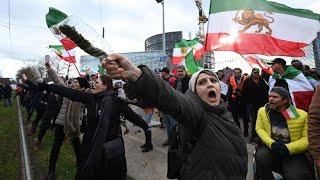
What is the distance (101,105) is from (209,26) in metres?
2.91

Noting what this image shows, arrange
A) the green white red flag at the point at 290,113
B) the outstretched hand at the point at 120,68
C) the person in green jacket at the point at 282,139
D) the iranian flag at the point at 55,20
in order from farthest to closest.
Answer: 1. the green white red flag at the point at 290,113
2. the person in green jacket at the point at 282,139
3. the iranian flag at the point at 55,20
4. the outstretched hand at the point at 120,68

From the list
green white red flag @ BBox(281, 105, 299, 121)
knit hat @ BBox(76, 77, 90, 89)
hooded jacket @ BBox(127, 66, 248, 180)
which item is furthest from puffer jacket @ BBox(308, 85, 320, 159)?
knit hat @ BBox(76, 77, 90, 89)

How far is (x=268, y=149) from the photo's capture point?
4852mm

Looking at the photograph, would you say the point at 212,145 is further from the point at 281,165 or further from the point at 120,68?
the point at 281,165

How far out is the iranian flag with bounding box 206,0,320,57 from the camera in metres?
6.51

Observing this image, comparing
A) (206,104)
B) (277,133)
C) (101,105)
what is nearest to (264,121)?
(277,133)

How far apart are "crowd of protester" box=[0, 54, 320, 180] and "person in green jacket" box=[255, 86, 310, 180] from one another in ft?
0.04

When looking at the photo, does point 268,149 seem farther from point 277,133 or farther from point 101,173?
A: point 101,173

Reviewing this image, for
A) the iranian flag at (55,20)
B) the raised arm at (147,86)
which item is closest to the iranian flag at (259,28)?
the iranian flag at (55,20)

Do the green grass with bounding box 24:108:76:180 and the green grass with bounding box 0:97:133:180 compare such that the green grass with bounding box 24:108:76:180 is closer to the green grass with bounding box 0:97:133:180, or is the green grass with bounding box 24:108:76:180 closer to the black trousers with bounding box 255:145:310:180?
the green grass with bounding box 0:97:133:180

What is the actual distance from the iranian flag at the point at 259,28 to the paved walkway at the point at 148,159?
7.21ft

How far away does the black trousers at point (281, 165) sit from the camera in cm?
449

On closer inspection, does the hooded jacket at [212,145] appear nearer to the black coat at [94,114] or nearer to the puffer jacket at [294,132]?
the black coat at [94,114]

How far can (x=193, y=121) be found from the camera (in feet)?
8.22
